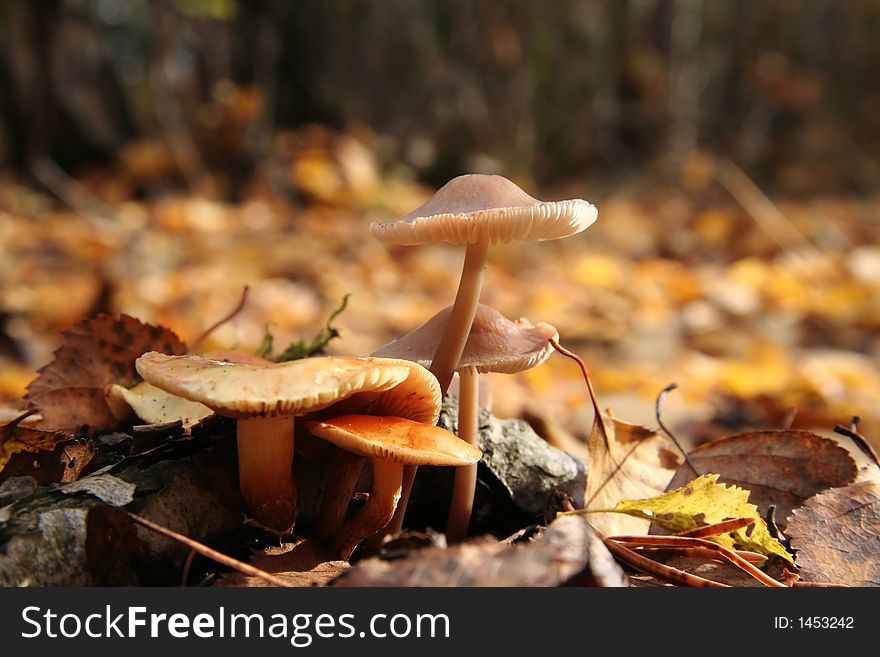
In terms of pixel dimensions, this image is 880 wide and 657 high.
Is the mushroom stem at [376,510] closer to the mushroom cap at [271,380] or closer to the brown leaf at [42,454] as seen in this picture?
the mushroom cap at [271,380]

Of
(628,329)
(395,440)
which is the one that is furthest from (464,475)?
(628,329)

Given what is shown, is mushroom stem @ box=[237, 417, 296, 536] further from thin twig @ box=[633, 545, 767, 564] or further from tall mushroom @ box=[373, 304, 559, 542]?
thin twig @ box=[633, 545, 767, 564]

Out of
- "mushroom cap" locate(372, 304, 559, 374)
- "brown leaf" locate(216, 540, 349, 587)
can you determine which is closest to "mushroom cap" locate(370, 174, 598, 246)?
"mushroom cap" locate(372, 304, 559, 374)

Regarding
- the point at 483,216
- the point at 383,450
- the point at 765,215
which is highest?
the point at 765,215

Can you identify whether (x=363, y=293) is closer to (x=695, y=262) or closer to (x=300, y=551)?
(x=695, y=262)

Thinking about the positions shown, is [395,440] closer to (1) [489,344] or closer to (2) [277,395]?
(2) [277,395]
